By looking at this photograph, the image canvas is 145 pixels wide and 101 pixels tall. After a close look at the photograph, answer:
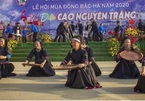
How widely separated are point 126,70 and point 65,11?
14.6 m

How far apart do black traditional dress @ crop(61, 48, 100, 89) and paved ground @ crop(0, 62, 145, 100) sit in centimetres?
22

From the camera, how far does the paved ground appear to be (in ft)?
20.3

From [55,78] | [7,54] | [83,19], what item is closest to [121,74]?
[55,78]

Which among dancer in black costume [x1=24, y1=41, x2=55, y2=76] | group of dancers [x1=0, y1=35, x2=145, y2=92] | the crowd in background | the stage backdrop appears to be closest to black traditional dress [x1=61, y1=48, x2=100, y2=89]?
group of dancers [x1=0, y1=35, x2=145, y2=92]

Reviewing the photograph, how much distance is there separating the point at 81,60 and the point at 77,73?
0.35 m

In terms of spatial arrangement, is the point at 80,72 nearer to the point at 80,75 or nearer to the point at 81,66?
the point at 80,75

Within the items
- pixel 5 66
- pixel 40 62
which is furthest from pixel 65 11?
pixel 5 66

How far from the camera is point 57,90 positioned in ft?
22.7

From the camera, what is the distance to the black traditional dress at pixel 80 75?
7136mm

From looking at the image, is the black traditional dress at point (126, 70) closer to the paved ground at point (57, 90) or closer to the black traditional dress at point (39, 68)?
the paved ground at point (57, 90)

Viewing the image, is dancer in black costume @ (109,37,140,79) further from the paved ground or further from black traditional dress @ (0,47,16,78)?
black traditional dress @ (0,47,16,78)

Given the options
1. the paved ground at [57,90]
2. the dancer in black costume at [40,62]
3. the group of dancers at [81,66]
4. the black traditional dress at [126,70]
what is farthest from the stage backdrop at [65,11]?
the paved ground at [57,90]

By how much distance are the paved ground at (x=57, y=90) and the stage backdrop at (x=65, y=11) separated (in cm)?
1425

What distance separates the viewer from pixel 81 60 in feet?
24.1
